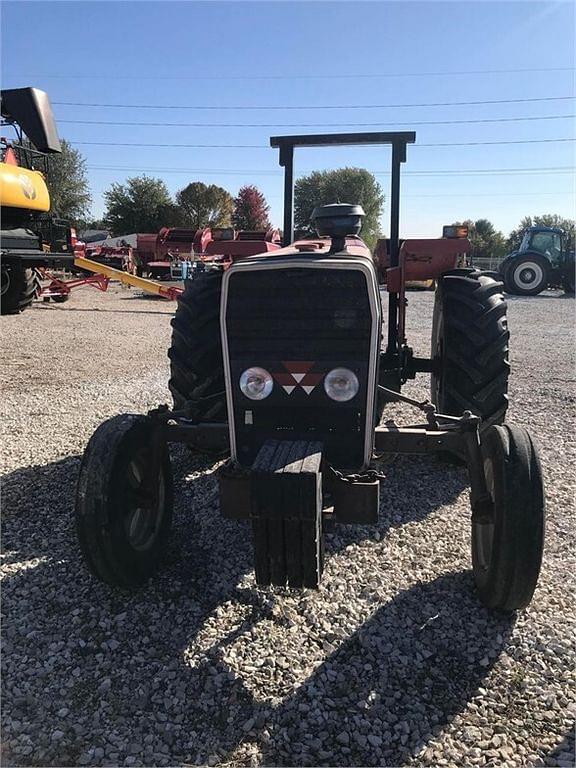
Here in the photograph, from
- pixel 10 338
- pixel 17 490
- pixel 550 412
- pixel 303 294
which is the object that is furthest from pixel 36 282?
pixel 303 294

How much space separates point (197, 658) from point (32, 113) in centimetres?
910

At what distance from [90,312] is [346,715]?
Result: 13.3m

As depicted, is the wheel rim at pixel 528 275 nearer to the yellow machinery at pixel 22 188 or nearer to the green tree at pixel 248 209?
the yellow machinery at pixel 22 188

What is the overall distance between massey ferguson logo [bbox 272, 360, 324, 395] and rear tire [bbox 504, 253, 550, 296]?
2117 centimetres

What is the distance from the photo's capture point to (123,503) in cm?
299

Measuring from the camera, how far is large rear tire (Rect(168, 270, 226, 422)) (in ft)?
13.0

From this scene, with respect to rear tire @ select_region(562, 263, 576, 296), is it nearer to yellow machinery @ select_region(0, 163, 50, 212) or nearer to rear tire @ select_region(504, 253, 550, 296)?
rear tire @ select_region(504, 253, 550, 296)

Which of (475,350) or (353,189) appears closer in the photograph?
(475,350)

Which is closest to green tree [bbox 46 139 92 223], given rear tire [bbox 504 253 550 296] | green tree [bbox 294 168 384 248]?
green tree [bbox 294 168 384 248]

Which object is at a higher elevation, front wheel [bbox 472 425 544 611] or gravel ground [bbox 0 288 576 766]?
front wheel [bbox 472 425 544 611]

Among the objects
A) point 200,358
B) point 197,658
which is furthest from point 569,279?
point 197,658

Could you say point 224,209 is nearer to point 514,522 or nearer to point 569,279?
point 569,279

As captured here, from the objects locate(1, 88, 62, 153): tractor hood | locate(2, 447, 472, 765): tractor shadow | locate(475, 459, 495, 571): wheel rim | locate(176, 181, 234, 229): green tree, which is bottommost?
locate(2, 447, 472, 765): tractor shadow

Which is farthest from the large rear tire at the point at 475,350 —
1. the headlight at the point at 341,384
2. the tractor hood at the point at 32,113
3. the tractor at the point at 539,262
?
the tractor at the point at 539,262
